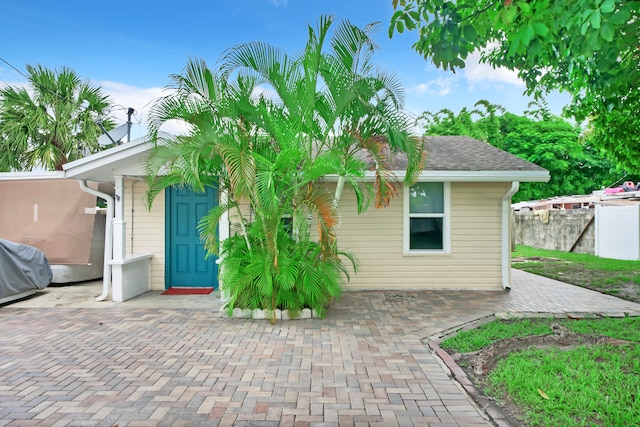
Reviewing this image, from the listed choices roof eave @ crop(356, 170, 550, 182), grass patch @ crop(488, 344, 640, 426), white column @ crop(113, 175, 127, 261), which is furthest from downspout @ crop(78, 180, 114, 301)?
grass patch @ crop(488, 344, 640, 426)

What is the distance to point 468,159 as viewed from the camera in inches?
306

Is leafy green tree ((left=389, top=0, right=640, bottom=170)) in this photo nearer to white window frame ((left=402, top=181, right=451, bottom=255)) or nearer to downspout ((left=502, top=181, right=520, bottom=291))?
downspout ((left=502, top=181, right=520, bottom=291))

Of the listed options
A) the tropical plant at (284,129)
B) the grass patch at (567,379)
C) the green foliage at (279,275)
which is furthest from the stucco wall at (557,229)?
the green foliage at (279,275)

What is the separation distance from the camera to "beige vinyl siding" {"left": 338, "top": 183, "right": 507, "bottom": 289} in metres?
7.55

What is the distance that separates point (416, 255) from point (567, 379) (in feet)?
14.0

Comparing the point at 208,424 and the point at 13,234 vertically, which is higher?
the point at 13,234

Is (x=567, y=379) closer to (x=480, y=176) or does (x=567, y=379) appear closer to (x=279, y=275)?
(x=279, y=275)

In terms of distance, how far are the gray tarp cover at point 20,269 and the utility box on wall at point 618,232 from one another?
52.8 feet

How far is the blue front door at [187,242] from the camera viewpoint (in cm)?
741

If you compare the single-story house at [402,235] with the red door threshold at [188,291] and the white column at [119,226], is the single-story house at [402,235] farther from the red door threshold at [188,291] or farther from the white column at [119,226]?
the white column at [119,226]

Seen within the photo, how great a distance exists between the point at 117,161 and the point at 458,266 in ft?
21.6

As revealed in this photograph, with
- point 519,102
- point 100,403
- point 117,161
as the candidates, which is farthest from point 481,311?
point 519,102

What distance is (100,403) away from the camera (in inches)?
119

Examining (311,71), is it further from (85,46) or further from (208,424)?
(85,46)
